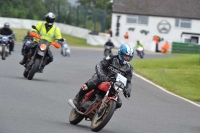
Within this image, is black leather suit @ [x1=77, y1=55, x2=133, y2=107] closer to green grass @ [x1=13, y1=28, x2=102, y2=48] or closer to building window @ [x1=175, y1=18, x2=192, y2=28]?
green grass @ [x1=13, y1=28, x2=102, y2=48]

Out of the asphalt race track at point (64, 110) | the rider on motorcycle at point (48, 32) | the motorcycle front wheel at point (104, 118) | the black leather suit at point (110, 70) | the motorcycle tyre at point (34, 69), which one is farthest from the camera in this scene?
the rider on motorcycle at point (48, 32)

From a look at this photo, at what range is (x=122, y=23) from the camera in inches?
2943

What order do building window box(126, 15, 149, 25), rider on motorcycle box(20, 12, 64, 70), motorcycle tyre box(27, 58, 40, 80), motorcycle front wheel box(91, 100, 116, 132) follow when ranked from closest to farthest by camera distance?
motorcycle front wheel box(91, 100, 116, 132)
motorcycle tyre box(27, 58, 40, 80)
rider on motorcycle box(20, 12, 64, 70)
building window box(126, 15, 149, 25)

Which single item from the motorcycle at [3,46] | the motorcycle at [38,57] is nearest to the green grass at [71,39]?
the motorcycle at [3,46]

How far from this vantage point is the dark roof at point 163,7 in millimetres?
75250

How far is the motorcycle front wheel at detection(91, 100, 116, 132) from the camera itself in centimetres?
1007

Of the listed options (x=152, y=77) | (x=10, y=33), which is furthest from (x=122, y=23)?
(x=152, y=77)

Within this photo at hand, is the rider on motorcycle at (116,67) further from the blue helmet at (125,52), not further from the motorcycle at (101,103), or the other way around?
the motorcycle at (101,103)

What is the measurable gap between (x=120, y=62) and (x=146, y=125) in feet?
5.81

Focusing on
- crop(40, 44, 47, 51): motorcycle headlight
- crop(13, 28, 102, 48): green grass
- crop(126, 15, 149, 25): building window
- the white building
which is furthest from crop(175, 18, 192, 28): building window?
crop(40, 44, 47, 51): motorcycle headlight

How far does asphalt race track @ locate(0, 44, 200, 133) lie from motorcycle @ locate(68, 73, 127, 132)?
242 mm

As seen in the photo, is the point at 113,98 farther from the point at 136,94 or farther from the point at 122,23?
the point at 122,23

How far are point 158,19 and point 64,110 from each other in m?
62.2

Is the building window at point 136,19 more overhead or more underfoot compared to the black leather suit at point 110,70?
more underfoot
